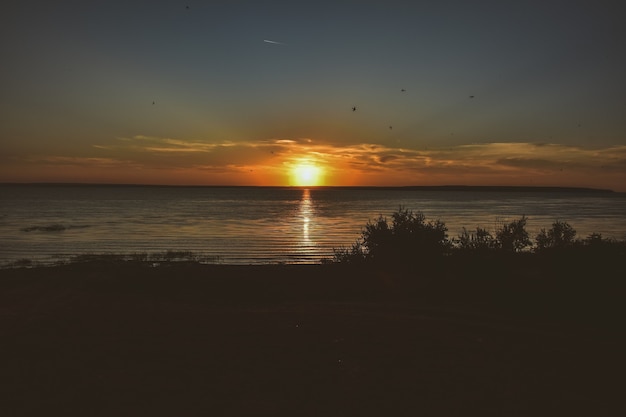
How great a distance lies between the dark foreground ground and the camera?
6883mm

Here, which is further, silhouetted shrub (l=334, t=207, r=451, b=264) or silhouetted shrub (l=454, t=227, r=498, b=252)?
silhouetted shrub (l=454, t=227, r=498, b=252)

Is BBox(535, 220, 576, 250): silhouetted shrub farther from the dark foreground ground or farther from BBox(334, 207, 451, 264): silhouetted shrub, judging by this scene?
the dark foreground ground

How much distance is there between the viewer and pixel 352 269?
1841cm

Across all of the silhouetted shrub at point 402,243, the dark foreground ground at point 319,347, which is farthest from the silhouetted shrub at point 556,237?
the dark foreground ground at point 319,347

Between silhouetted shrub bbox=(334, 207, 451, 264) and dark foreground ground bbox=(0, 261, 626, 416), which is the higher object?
silhouetted shrub bbox=(334, 207, 451, 264)

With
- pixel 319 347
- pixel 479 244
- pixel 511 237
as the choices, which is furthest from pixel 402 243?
pixel 319 347

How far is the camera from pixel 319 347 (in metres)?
9.20

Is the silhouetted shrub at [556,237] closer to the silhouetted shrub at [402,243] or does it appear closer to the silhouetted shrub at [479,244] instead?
the silhouetted shrub at [479,244]

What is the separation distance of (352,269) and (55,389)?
12.6 m

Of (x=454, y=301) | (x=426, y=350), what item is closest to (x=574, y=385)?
(x=426, y=350)

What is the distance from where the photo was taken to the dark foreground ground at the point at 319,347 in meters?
6.88

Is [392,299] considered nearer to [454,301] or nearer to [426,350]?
[454,301]

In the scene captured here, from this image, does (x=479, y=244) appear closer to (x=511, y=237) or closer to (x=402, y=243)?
(x=511, y=237)

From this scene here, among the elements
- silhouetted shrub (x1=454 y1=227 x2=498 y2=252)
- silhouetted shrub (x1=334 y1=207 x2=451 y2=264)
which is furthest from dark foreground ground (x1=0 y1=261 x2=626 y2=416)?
silhouetted shrub (x1=454 y1=227 x2=498 y2=252)
